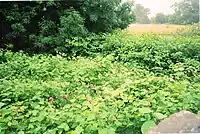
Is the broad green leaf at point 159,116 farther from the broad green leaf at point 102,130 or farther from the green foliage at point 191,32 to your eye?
the green foliage at point 191,32

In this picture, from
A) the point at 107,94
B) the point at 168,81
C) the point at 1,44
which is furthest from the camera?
the point at 1,44

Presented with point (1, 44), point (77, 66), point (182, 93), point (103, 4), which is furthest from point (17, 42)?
→ point (182, 93)

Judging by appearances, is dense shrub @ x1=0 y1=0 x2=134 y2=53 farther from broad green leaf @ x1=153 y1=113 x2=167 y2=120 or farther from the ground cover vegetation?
broad green leaf @ x1=153 y1=113 x2=167 y2=120

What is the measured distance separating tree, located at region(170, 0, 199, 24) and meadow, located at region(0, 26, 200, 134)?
909 cm

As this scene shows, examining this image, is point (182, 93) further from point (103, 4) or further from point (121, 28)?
point (121, 28)

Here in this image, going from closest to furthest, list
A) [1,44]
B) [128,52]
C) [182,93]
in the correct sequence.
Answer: [182,93], [128,52], [1,44]

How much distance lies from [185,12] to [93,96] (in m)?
13.0

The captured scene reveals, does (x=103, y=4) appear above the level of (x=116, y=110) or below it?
above

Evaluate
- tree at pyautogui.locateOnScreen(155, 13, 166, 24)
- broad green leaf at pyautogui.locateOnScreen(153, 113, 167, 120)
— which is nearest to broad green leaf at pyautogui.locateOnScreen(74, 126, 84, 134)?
broad green leaf at pyautogui.locateOnScreen(153, 113, 167, 120)

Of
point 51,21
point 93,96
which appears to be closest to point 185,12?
point 51,21

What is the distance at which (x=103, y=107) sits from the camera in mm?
2318

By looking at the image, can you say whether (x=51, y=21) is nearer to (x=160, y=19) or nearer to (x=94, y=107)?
(x=94, y=107)

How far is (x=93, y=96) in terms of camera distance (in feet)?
10.2

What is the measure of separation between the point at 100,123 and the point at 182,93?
89cm
